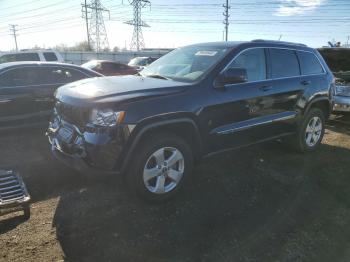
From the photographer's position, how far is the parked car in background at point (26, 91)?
20.4 feet

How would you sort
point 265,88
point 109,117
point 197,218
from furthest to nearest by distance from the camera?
point 265,88 → point 197,218 → point 109,117

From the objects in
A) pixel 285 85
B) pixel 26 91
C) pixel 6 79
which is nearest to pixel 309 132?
pixel 285 85

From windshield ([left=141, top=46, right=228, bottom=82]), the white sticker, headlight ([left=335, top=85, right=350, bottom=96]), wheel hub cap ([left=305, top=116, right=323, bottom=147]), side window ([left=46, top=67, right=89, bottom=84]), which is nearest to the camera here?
windshield ([left=141, top=46, right=228, bottom=82])

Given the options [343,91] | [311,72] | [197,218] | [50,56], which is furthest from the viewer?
[50,56]

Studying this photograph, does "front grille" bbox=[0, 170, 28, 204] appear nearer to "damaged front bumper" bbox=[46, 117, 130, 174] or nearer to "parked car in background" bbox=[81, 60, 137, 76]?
Result: "damaged front bumper" bbox=[46, 117, 130, 174]

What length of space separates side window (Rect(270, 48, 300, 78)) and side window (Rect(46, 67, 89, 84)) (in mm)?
3874

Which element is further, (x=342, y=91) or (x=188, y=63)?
(x=342, y=91)

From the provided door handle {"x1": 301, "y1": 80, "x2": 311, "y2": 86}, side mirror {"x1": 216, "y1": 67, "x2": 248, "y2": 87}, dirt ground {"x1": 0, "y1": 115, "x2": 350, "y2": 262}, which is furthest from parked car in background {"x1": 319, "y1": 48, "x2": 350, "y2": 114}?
side mirror {"x1": 216, "y1": 67, "x2": 248, "y2": 87}

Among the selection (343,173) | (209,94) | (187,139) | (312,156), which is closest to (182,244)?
(187,139)

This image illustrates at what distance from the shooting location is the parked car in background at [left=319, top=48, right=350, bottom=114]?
29.8 ft

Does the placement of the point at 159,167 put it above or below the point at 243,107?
below

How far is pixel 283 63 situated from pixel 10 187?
13.9 ft

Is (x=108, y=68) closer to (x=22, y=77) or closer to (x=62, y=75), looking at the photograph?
(x=62, y=75)

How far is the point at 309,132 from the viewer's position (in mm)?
6238
